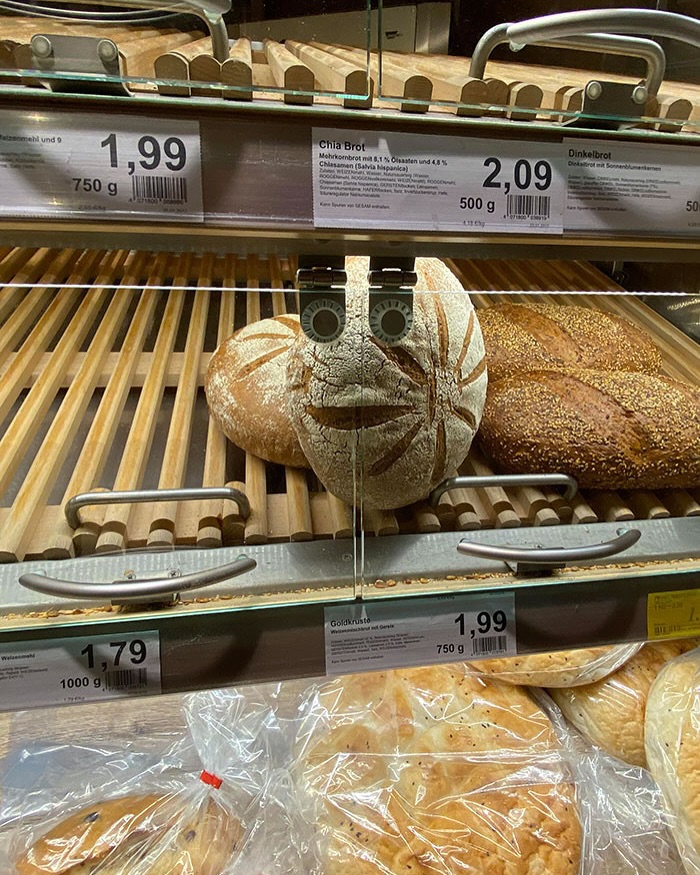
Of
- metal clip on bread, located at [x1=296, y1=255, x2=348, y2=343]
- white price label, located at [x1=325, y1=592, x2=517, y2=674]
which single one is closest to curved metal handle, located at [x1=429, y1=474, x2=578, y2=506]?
white price label, located at [x1=325, y1=592, x2=517, y2=674]

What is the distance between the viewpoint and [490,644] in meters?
0.73

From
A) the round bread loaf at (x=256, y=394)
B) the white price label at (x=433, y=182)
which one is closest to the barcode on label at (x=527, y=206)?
the white price label at (x=433, y=182)

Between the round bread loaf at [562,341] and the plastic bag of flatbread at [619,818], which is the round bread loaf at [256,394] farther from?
the plastic bag of flatbread at [619,818]

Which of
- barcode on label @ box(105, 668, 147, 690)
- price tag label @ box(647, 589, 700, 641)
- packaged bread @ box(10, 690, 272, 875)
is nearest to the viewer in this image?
barcode on label @ box(105, 668, 147, 690)

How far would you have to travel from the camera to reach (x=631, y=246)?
2.01 ft

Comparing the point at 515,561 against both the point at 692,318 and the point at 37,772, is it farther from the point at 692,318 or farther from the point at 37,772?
the point at 37,772

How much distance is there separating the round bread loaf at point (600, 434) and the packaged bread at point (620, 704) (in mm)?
356

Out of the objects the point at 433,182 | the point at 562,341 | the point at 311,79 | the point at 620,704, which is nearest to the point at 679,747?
the point at 620,704

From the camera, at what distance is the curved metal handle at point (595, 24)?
1.60 ft

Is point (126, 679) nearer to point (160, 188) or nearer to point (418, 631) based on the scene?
point (418, 631)

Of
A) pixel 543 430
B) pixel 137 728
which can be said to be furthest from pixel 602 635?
pixel 137 728

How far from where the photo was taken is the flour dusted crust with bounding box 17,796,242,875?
86 cm

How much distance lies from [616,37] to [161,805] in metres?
1.08

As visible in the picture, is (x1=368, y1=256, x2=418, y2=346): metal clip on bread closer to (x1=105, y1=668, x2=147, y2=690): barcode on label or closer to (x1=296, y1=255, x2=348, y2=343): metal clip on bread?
(x1=296, y1=255, x2=348, y2=343): metal clip on bread
